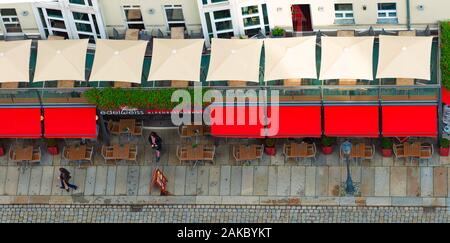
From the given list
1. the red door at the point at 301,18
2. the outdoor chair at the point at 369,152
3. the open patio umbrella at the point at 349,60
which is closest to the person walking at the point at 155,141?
the open patio umbrella at the point at 349,60

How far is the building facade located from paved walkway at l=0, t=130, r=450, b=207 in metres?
5.85

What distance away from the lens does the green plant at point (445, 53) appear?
1879 inches

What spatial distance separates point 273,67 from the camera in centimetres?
4806

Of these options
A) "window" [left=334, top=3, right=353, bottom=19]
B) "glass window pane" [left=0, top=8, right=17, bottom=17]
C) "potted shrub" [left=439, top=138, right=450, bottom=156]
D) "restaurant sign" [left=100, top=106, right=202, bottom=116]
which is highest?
"window" [left=334, top=3, right=353, bottom=19]

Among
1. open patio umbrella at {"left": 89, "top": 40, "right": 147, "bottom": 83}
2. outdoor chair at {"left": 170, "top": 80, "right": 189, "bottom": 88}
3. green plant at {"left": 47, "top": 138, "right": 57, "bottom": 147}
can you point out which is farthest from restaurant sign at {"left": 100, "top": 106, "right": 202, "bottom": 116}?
green plant at {"left": 47, "top": 138, "right": 57, "bottom": 147}

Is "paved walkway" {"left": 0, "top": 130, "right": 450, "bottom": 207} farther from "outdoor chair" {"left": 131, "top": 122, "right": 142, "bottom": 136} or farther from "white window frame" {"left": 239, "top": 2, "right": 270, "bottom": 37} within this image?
"white window frame" {"left": 239, "top": 2, "right": 270, "bottom": 37}

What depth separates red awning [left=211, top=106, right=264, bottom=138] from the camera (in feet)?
161

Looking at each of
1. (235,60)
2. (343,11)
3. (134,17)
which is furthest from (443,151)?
(134,17)

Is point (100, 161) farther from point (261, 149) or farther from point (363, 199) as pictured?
point (363, 199)

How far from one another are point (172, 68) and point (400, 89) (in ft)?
37.1

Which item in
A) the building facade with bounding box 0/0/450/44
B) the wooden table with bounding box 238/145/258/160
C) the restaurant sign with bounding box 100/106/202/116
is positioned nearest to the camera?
the building facade with bounding box 0/0/450/44

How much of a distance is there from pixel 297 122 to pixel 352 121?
2713mm

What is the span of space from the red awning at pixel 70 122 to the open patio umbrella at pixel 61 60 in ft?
5.75

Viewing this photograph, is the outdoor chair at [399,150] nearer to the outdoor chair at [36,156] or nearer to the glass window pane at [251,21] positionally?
the glass window pane at [251,21]
